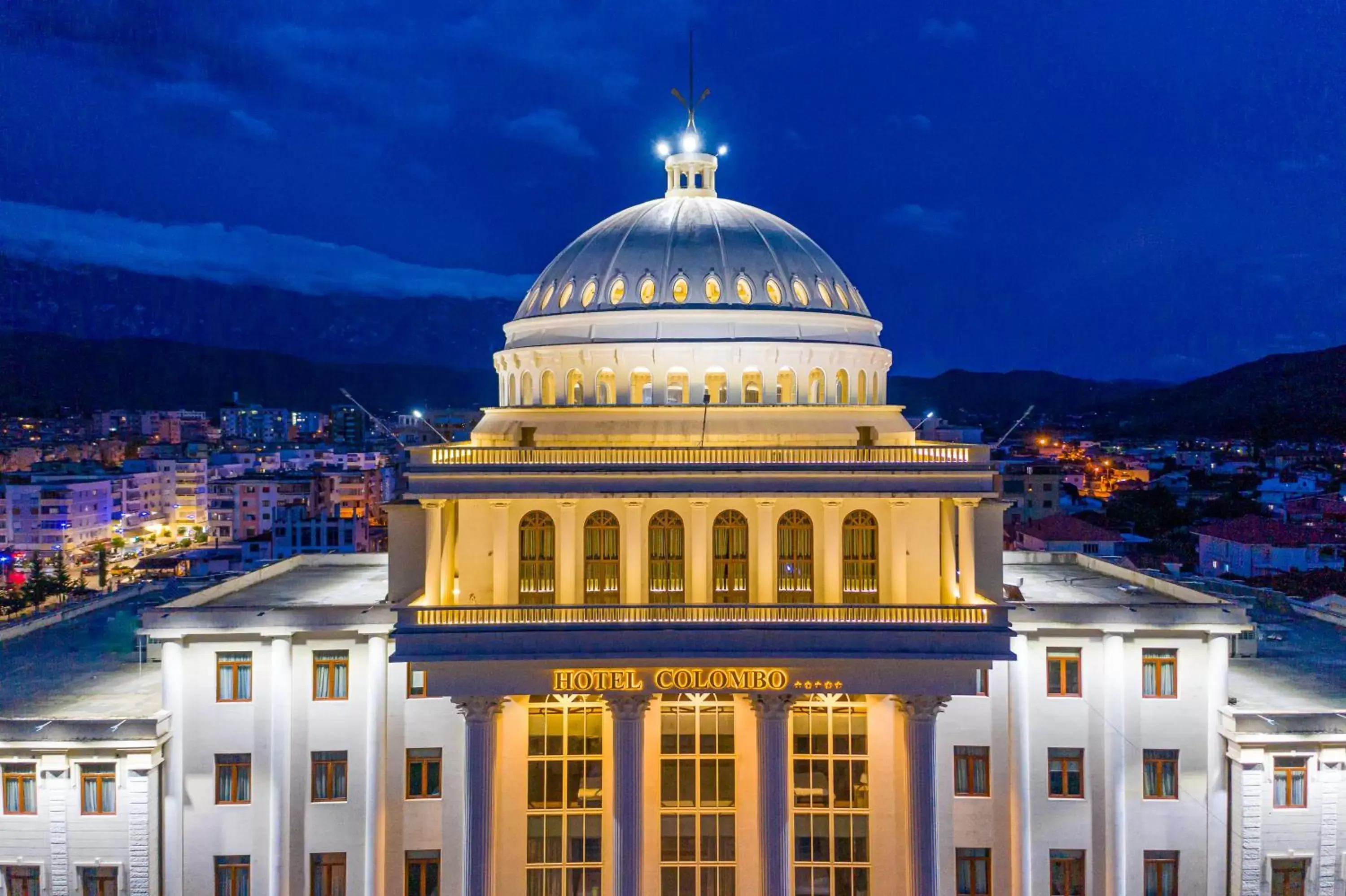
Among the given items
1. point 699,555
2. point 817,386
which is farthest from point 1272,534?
point 699,555

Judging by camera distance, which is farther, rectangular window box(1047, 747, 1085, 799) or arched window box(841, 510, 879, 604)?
rectangular window box(1047, 747, 1085, 799)

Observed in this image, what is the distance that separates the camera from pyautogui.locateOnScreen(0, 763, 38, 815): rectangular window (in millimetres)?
36312

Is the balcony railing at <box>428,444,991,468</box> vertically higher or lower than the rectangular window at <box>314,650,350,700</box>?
higher

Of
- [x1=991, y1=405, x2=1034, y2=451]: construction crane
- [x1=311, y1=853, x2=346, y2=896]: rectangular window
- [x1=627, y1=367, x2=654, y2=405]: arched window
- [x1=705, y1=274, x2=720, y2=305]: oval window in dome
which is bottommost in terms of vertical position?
[x1=311, y1=853, x2=346, y2=896]: rectangular window

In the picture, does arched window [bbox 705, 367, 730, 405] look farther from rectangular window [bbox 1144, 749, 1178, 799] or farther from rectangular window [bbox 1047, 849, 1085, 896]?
rectangular window [bbox 1047, 849, 1085, 896]

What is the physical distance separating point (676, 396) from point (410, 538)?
10.6 m

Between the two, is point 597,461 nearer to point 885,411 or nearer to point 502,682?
point 502,682

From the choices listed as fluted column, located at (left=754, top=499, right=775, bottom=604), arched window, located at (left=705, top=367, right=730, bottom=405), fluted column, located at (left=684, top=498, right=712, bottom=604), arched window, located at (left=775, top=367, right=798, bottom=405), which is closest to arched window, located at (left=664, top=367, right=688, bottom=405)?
arched window, located at (left=705, top=367, right=730, bottom=405)

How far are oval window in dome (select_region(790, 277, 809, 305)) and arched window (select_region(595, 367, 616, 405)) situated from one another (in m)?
7.63

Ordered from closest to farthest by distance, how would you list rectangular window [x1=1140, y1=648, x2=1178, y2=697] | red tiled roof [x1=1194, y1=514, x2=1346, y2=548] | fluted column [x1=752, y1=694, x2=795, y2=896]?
1. fluted column [x1=752, y1=694, x2=795, y2=896]
2. rectangular window [x1=1140, y1=648, x2=1178, y2=697]
3. red tiled roof [x1=1194, y1=514, x2=1346, y2=548]

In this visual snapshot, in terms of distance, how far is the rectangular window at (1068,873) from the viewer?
3806 centimetres

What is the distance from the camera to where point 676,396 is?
4106 cm

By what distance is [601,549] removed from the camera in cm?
3703

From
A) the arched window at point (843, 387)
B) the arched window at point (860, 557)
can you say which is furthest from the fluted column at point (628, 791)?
the arched window at point (843, 387)
